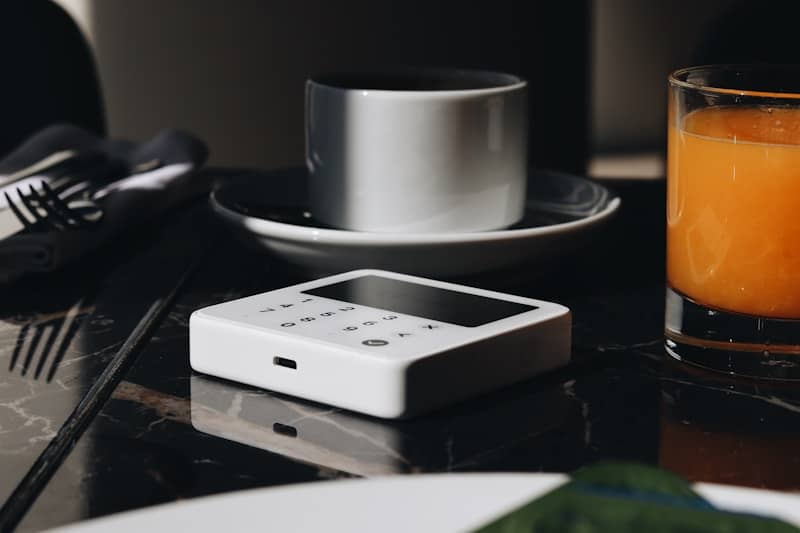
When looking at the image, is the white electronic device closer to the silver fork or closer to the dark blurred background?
the silver fork

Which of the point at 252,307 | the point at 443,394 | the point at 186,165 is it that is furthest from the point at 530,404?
the point at 186,165

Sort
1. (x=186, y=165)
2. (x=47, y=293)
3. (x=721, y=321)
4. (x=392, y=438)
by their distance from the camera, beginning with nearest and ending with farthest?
1. (x=392, y=438)
2. (x=721, y=321)
3. (x=47, y=293)
4. (x=186, y=165)

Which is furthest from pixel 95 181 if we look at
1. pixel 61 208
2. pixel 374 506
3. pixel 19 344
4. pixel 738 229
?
pixel 374 506

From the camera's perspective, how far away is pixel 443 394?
0.57 metres

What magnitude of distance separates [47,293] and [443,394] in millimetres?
372

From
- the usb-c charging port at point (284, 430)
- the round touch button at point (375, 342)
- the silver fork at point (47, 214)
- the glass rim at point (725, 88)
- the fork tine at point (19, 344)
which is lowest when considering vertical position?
the fork tine at point (19, 344)

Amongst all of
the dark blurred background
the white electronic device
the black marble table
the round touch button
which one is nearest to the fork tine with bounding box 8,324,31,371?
the black marble table

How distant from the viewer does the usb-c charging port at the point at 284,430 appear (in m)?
0.54

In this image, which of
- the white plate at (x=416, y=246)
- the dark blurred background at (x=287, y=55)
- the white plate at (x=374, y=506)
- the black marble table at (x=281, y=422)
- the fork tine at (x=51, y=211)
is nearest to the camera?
the white plate at (x=374, y=506)

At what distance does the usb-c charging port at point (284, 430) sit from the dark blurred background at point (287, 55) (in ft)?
7.62

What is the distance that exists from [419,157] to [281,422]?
0.29 meters

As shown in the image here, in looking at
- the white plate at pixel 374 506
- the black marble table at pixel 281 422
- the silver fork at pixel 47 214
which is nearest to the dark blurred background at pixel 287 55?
the silver fork at pixel 47 214

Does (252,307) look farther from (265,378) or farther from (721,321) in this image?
(721,321)

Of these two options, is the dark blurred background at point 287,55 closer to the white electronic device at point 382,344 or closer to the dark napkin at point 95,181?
the dark napkin at point 95,181
